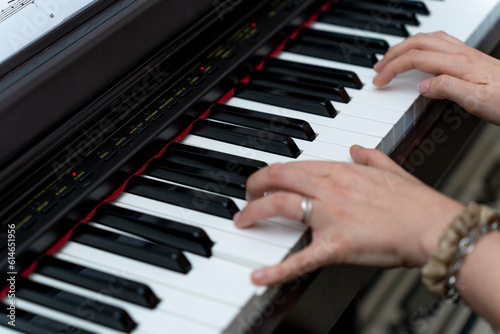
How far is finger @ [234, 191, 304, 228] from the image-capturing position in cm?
104

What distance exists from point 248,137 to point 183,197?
0.22 metres

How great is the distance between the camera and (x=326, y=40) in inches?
64.9

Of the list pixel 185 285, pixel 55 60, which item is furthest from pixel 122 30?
pixel 185 285

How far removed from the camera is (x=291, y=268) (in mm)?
992

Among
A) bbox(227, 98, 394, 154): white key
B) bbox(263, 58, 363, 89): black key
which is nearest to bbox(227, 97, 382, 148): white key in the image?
bbox(227, 98, 394, 154): white key

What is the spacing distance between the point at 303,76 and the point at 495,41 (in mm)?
581

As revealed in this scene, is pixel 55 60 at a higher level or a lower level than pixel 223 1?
higher

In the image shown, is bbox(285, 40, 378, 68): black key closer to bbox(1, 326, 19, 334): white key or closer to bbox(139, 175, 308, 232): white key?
bbox(139, 175, 308, 232): white key

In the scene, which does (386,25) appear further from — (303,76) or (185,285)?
(185,285)

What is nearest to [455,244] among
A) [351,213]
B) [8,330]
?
[351,213]

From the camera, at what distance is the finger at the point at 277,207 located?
1.04m

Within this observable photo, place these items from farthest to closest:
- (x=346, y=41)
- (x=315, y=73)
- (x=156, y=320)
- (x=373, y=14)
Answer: (x=373, y=14)
(x=346, y=41)
(x=315, y=73)
(x=156, y=320)

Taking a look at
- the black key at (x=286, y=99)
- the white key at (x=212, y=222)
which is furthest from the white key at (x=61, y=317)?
the black key at (x=286, y=99)

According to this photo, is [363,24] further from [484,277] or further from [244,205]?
[484,277]
